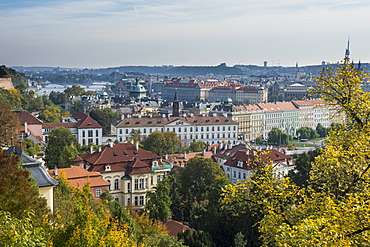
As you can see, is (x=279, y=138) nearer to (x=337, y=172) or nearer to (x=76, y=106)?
(x=76, y=106)

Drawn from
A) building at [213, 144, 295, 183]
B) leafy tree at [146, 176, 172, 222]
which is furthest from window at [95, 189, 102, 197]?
building at [213, 144, 295, 183]

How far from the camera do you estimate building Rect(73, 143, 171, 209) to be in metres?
44.2

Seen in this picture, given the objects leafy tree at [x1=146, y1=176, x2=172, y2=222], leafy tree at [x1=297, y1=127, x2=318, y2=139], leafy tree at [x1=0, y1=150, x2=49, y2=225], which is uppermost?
leafy tree at [x1=0, y1=150, x2=49, y2=225]

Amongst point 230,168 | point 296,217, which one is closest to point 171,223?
point 230,168

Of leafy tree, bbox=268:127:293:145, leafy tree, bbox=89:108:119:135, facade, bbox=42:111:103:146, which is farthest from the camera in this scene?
leafy tree, bbox=268:127:293:145

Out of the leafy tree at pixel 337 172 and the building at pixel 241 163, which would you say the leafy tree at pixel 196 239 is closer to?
the leafy tree at pixel 337 172

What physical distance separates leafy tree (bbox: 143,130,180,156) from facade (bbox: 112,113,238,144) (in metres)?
18.4

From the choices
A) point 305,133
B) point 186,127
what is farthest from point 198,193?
point 305,133

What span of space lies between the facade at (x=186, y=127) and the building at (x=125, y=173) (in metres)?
35.9

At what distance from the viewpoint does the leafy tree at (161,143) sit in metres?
64.0

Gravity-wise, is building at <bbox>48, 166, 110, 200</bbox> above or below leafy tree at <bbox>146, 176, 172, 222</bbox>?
above

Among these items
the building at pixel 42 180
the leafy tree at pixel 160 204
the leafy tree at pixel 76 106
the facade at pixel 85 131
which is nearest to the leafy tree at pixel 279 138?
the facade at pixel 85 131

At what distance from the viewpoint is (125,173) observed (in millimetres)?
45031

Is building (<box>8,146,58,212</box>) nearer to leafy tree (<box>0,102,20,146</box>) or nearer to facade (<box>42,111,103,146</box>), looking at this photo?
leafy tree (<box>0,102,20,146</box>)
